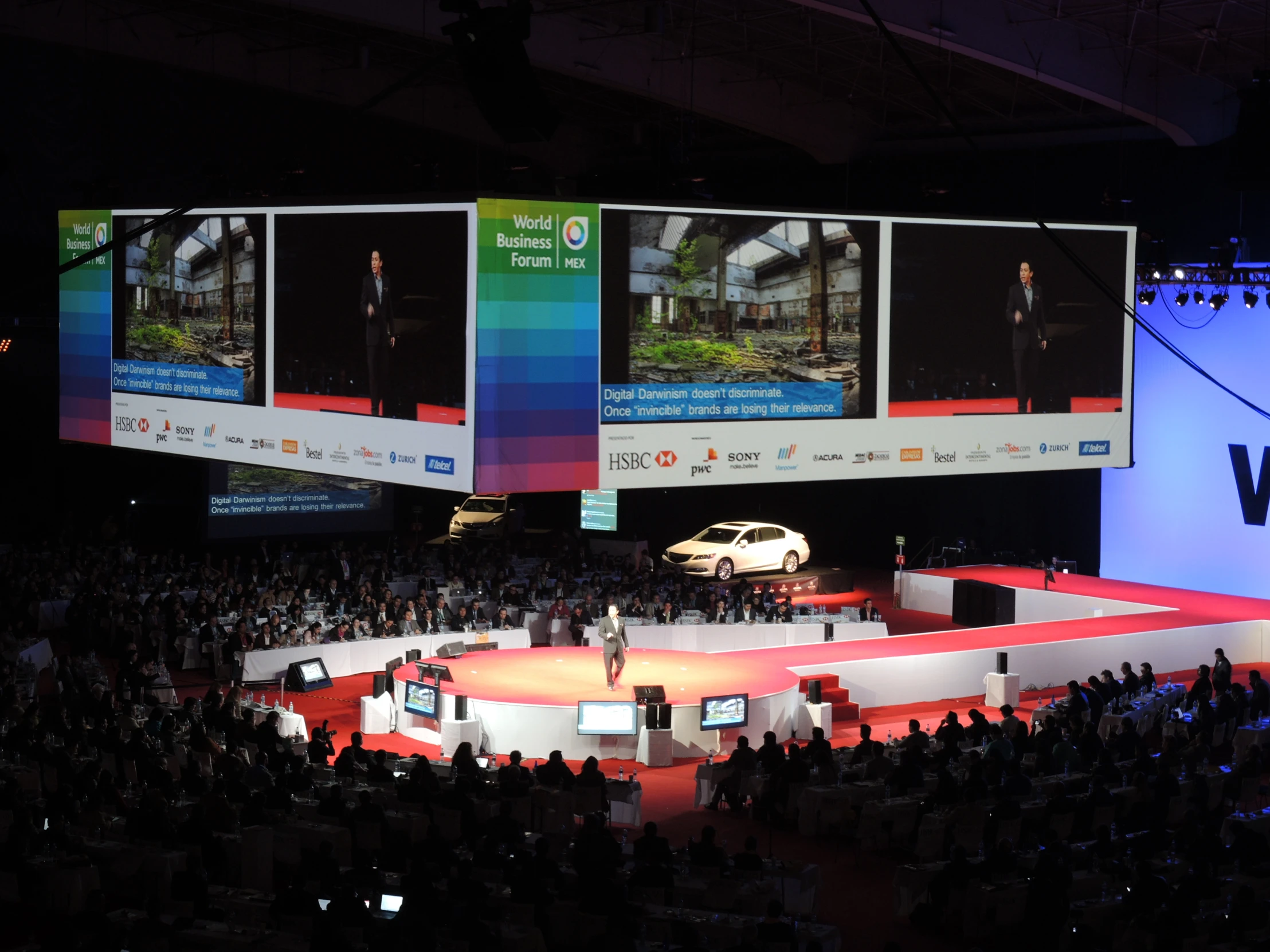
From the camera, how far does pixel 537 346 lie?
15.6m

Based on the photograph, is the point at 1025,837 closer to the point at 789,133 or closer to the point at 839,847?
the point at 839,847

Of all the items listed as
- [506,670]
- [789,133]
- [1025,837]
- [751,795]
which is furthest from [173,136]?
[1025,837]

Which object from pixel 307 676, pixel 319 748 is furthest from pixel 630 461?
pixel 307 676

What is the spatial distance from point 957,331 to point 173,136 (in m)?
19.9

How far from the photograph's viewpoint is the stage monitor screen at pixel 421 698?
18094 millimetres

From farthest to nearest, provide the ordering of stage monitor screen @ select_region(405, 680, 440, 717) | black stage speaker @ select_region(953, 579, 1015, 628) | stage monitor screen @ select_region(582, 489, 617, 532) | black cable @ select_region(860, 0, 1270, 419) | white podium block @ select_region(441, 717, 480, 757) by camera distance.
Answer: stage monitor screen @ select_region(582, 489, 617, 532), black stage speaker @ select_region(953, 579, 1015, 628), stage monitor screen @ select_region(405, 680, 440, 717), white podium block @ select_region(441, 717, 480, 757), black cable @ select_region(860, 0, 1270, 419)

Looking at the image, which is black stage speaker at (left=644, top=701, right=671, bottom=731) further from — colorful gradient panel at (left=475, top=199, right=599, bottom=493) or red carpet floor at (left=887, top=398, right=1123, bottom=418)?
red carpet floor at (left=887, top=398, right=1123, bottom=418)

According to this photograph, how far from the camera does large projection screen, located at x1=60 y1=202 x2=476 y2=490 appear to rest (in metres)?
15.7

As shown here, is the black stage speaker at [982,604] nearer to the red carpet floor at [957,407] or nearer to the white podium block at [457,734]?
the red carpet floor at [957,407]

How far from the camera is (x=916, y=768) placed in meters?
14.5

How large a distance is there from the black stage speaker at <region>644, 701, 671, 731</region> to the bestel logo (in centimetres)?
327
